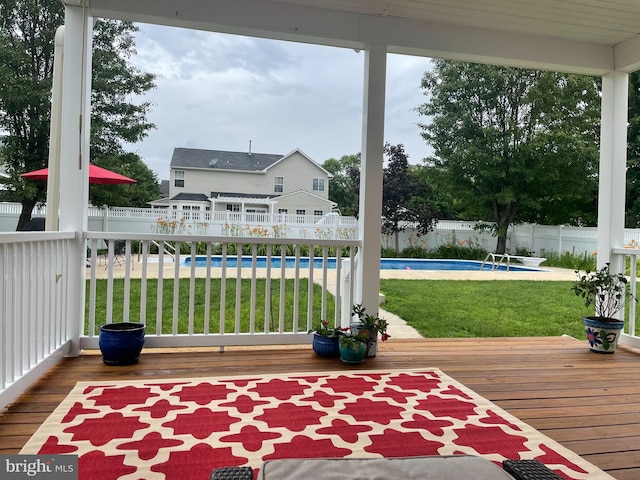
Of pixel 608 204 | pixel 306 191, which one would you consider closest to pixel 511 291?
pixel 608 204

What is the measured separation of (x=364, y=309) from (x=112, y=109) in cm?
363

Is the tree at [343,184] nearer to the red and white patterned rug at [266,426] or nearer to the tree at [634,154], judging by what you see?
the red and white patterned rug at [266,426]

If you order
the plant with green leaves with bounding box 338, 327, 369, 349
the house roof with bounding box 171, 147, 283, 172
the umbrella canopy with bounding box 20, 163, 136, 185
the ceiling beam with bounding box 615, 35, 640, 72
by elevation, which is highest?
the ceiling beam with bounding box 615, 35, 640, 72

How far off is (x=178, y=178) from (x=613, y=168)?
4.26m

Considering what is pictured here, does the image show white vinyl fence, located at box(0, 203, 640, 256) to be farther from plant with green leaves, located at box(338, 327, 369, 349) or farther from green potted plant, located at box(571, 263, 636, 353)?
green potted plant, located at box(571, 263, 636, 353)

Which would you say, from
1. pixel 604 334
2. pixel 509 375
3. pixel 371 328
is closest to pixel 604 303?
pixel 604 334

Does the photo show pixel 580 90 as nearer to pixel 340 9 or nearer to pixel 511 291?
pixel 511 291

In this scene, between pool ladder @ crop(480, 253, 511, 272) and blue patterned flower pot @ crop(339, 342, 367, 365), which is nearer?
blue patterned flower pot @ crop(339, 342, 367, 365)

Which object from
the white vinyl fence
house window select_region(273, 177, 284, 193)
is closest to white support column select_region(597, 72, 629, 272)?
the white vinyl fence

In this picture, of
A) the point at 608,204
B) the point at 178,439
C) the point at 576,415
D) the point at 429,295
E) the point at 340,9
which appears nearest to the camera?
the point at 178,439

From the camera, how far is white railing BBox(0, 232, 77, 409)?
85.4 inches

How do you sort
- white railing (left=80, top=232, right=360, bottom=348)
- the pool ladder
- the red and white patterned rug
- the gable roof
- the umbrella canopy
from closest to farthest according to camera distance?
the red and white patterned rug
white railing (left=80, top=232, right=360, bottom=348)
the umbrella canopy
the gable roof
the pool ladder

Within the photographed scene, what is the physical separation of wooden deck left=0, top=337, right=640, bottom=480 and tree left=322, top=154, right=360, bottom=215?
5.03 ft

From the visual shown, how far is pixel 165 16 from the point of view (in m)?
3.12
